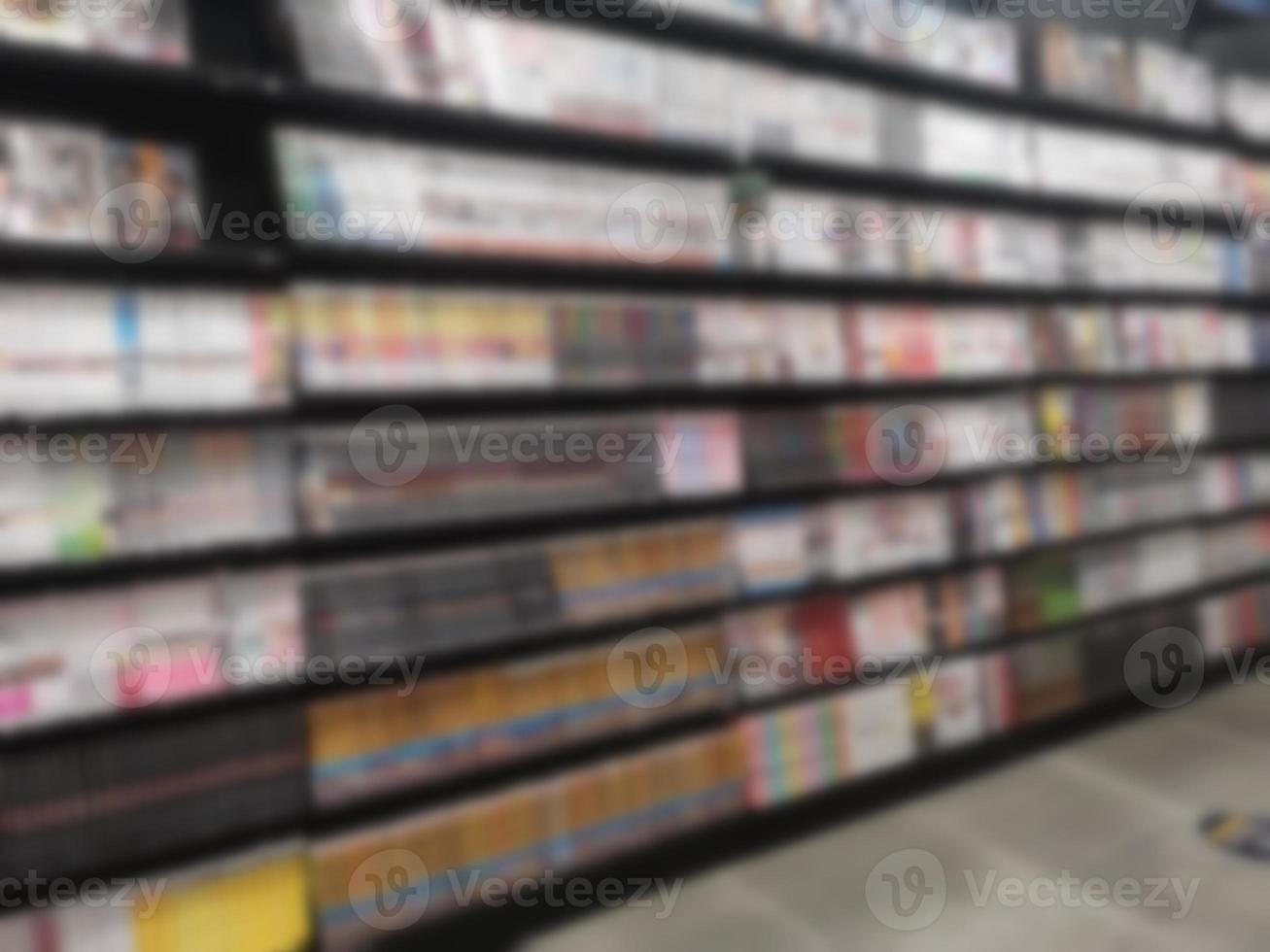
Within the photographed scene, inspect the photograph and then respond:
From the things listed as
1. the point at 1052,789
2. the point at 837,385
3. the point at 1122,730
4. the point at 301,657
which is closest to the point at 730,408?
the point at 837,385

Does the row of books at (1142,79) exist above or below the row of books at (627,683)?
above

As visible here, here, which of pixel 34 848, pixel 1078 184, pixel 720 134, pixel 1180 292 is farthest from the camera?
pixel 1180 292

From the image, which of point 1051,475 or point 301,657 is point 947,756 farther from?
point 301,657

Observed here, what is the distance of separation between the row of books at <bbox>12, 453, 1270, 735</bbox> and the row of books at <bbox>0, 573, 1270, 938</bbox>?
131 millimetres

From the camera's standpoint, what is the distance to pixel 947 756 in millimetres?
2518

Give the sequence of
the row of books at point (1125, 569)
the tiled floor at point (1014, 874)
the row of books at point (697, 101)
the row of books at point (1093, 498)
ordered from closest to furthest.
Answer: the row of books at point (697, 101) → the tiled floor at point (1014, 874) → the row of books at point (1093, 498) → the row of books at point (1125, 569)

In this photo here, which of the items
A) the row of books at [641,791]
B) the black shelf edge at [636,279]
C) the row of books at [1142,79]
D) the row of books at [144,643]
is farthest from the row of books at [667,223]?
the row of books at [641,791]

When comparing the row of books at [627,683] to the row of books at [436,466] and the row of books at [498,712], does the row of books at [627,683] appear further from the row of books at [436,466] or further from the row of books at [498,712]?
the row of books at [436,466]

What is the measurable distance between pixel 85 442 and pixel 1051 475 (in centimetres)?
265

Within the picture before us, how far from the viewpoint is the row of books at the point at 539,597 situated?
1.44 meters

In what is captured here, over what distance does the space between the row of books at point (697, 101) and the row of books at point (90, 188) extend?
13.4 inches

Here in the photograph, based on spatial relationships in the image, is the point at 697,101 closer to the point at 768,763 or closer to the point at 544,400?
the point at 544,400

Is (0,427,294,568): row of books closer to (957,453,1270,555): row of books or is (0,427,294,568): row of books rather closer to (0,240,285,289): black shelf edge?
(0,240,285,289): black shelf edge

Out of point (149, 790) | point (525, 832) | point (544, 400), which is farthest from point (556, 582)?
point (149, 790)
